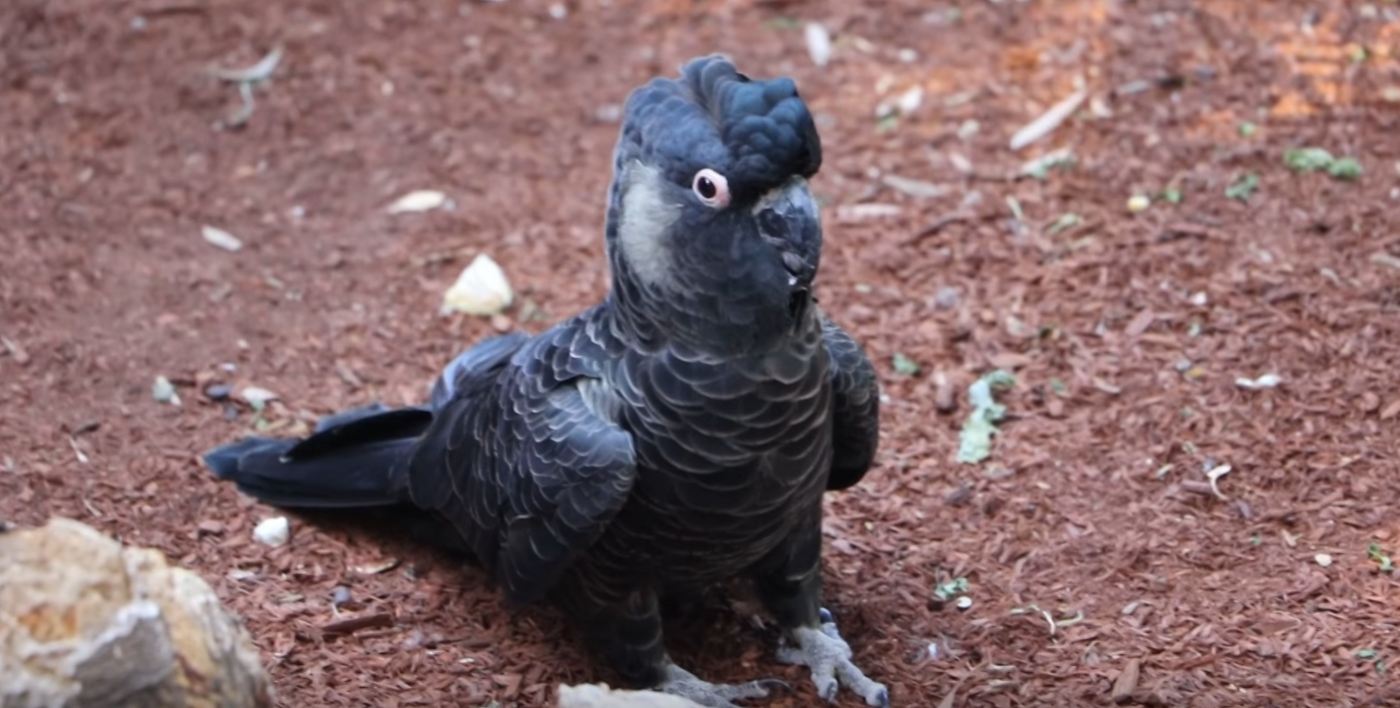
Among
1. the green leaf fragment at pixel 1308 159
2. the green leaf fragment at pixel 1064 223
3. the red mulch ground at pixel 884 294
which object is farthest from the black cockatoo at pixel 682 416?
the green leaf fragment at pixel 1308 159

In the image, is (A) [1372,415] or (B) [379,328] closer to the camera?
(A) [1372,415]

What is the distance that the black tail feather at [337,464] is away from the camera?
4977 mm

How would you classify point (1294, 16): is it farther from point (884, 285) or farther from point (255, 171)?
point (255, 171)

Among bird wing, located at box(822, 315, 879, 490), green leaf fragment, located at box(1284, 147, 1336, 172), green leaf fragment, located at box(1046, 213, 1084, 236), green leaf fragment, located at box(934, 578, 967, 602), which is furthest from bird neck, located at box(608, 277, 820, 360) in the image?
green leaf fragment, located at box(1284, 147, 1336, 172)

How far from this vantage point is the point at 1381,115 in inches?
263

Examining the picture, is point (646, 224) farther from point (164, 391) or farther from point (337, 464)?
point (164, 391)

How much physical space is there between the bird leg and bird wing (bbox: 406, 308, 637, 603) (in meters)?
0.72

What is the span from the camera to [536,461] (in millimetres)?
4195

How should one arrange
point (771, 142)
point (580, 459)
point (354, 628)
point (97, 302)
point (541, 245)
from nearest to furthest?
point (771, 142) → point (580, 459) → point (354, 628) → point (97, 302) → point (541, 245)

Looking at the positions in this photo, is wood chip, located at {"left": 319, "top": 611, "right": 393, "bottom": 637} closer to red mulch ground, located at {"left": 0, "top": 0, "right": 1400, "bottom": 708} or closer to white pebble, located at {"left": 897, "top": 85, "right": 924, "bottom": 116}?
red mulch ground, located at {"left": 0, "top": 0, "right": 1400, "bottom": 708}

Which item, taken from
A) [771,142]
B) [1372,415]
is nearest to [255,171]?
[771,142]

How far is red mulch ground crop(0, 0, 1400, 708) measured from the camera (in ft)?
15.1

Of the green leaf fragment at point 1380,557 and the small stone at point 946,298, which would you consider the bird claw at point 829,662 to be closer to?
the green leaf fragment at point 1380,557

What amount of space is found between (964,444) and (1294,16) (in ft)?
10.9
